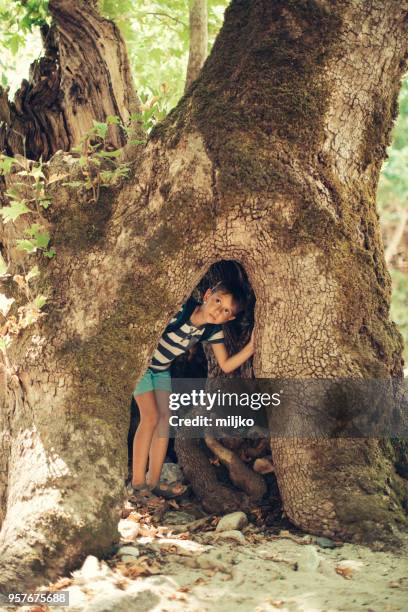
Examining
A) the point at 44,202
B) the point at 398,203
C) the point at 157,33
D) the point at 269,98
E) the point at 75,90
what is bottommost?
the point at 44,202

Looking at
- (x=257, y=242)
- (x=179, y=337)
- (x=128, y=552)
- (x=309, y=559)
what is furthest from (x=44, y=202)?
(x=309, y=559)

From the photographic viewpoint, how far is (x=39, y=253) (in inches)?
172

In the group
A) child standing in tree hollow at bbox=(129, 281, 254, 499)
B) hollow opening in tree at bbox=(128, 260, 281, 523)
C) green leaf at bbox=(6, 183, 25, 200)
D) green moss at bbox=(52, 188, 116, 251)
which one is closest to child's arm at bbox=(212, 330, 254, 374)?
child standing in tree hollow at bbox=(129, 281, 254, 499)

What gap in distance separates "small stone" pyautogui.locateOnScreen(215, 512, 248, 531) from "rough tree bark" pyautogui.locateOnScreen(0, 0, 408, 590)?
329 millimetres

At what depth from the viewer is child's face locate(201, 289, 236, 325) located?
192 inches

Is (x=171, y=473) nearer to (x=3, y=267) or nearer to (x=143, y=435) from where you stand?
(x=143, y=435)

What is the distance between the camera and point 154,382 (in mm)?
5219

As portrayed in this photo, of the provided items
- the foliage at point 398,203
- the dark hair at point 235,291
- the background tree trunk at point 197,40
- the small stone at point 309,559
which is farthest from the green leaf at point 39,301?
the foliage at point 398,203

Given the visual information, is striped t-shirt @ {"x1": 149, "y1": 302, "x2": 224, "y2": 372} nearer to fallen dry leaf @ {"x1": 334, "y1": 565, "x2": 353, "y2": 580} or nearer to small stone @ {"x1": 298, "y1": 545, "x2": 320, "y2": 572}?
small stone @ {"x1": 298, "y1": 545, "x2": 320, "y2": 572}

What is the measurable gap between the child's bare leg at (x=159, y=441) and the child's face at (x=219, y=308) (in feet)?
2.66

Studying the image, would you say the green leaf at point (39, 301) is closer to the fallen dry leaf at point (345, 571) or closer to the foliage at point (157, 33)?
the fallen dry leaf at point (345, 571)

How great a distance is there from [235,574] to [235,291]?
6.90ft

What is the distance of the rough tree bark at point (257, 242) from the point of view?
163 inches

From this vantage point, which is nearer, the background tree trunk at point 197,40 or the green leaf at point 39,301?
the green leaf at point 39,301
